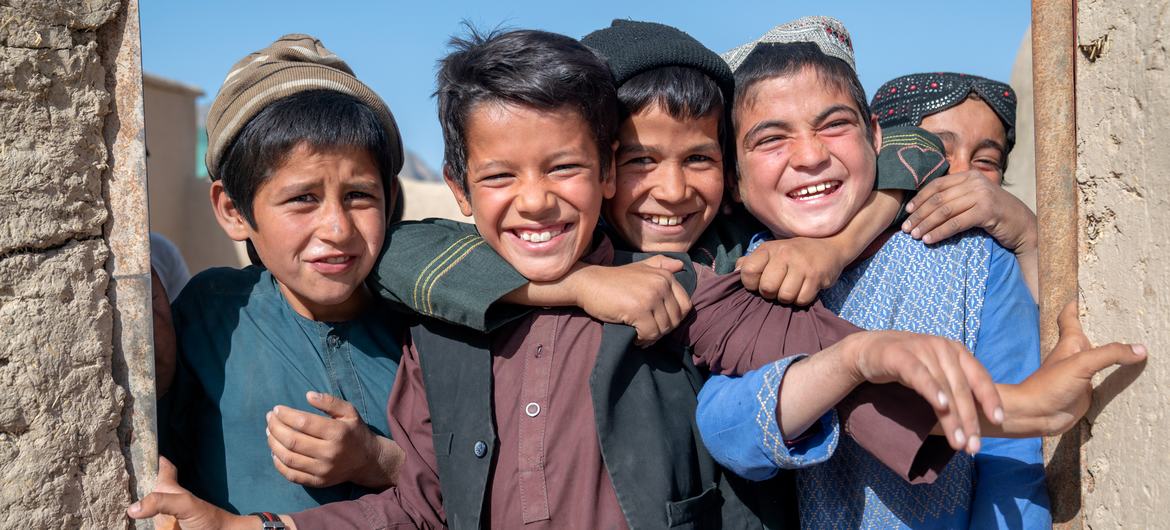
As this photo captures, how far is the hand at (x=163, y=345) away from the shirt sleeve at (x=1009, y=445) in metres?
1.92

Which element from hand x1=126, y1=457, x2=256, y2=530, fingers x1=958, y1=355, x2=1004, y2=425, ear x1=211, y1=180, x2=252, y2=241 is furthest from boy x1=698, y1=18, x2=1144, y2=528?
ear x1=211, y1=180, x2=252, y2=241

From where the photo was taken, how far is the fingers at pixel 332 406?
206 centimetres

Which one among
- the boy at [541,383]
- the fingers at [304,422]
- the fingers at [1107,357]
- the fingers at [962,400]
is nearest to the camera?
the fingers at [962,400]

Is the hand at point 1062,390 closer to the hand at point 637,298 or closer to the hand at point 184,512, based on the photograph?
the hand at point 637,298

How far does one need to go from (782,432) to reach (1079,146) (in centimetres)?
80

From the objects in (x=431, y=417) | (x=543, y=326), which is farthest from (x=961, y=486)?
(x=431, y=417)

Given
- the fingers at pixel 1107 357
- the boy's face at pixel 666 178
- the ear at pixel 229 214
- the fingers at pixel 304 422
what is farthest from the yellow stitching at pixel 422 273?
the fingers at pixel 1107 357

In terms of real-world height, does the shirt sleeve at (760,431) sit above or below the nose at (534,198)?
below

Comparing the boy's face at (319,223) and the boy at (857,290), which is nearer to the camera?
the boy at (857,290)

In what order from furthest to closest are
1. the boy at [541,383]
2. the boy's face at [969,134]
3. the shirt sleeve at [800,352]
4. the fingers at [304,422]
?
1. the boy's face at [969,134]
2. the fingers at [304,422]
3. the boy at [541,383]
4. the shirt sleeve at [800,352]

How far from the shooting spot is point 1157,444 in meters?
1.54

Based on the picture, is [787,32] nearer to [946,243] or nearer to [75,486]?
[946,243]

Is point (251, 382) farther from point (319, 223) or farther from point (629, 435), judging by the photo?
point (629, 435)

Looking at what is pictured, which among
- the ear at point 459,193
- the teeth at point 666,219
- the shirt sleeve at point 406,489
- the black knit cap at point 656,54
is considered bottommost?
the shirt sleeve at point 406,489
